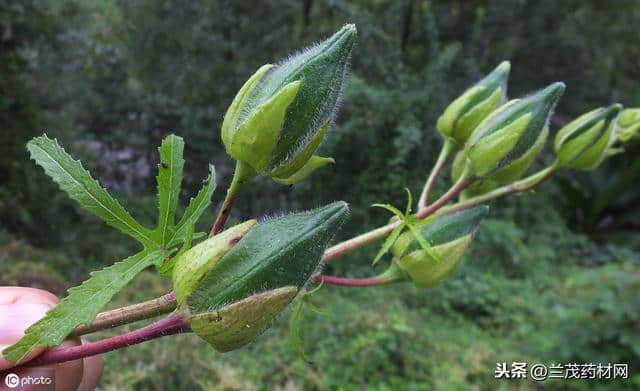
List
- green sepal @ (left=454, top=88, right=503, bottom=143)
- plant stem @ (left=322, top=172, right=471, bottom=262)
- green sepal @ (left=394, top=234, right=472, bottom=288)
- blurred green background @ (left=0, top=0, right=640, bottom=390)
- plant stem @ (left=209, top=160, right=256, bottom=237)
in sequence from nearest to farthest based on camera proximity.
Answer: plant stem @ (left=209, top=160, right=256, bottom=237), plant stem @ (left=322, top=172, right=471, bottom=262), green sepal @ (left=394, top=234, right=472, bottom=288), green sepal @ (left=454, top=88, right=503, bottom=143), blurred green background @ (left=0, top=0, right=640, bottom=390)

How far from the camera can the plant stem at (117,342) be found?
0.51 meters

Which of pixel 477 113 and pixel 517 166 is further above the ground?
pixel 477 113

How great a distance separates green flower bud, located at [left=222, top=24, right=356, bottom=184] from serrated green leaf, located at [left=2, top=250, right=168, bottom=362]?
0.18 meters

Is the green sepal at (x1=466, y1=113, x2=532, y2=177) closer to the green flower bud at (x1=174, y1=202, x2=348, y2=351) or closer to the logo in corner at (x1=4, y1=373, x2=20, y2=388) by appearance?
the green flower bud at (x1=174, y1=202, x2=348, y2=351)

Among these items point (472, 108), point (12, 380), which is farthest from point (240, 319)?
point (472, 108)

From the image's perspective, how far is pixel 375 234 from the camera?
0.77 metres

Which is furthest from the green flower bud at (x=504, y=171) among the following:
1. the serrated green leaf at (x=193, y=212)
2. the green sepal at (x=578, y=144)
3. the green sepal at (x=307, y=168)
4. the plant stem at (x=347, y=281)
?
the serrated green leaf at (x=193, y=212)

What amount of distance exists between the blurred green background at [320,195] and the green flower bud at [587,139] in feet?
3.50

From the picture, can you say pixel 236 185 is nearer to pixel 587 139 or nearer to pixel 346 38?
pixel 346 38

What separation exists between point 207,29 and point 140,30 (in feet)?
1.53

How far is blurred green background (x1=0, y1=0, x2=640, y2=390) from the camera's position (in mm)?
2352

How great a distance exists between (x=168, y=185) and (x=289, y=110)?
0.16m

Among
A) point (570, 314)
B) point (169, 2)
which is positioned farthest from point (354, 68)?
point (570, 314)

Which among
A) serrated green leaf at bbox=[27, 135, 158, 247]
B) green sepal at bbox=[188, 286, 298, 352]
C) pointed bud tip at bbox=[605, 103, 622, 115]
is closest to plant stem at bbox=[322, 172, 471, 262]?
green sepal at bbox=[188, 286, 298, 352]
